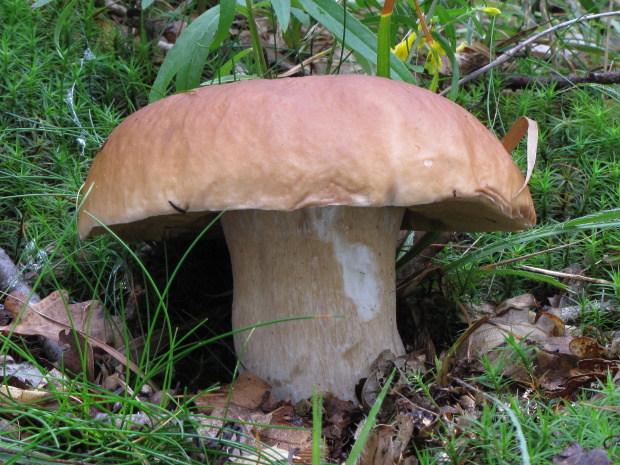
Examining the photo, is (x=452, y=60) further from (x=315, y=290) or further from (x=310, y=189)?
(x=310, y=189)

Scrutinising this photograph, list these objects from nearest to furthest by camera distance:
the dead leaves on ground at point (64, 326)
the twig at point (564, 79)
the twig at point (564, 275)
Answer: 1. the dead leaves on ground at point (64, 326)
2. the twig at point (564, 275)
3. the twig at point (564, 79)

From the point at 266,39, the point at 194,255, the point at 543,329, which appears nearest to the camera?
the point at 543,329

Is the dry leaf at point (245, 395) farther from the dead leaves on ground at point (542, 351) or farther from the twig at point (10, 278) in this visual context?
the twig at point (10, 278)

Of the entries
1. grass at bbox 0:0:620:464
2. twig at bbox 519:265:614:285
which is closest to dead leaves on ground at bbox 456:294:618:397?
grass at bbox 0:0:620:464

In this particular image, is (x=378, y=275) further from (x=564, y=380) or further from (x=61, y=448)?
(x=61, y=448)

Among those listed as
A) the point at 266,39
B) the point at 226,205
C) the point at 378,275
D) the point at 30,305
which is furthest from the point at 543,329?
the point at 266,39

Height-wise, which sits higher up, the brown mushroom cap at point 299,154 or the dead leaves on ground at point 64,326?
the brown mushroom cap at point 299,154

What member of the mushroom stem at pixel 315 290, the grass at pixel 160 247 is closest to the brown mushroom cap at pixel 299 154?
the grass at pixel 160 247
